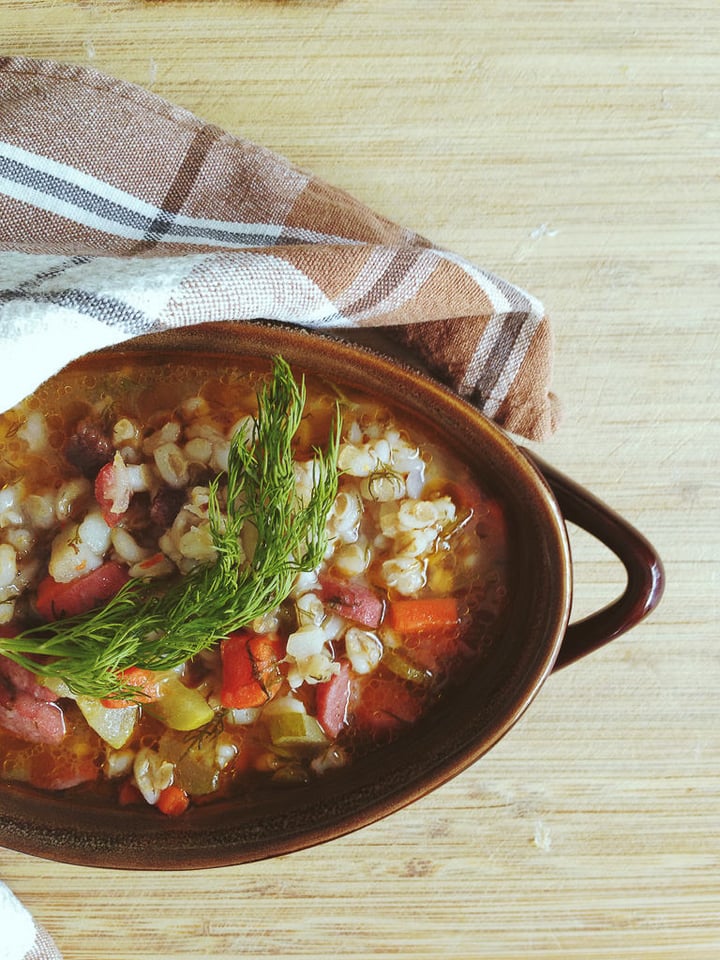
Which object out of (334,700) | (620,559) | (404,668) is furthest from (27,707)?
(620,559)

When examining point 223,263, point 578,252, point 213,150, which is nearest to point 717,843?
point 578,252

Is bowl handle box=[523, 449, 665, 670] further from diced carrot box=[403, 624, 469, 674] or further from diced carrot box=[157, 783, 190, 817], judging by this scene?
diced carrot box=[157, 783, 190, 817]

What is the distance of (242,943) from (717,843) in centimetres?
96

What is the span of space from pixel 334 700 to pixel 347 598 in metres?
0.18

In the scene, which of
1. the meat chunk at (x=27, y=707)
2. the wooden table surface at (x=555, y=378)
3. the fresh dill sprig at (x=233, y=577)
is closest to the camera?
the fresh dill sprig at (x=233, y=577)

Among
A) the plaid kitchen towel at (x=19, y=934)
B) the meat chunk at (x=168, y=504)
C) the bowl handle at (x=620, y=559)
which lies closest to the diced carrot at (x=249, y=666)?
the meat chunk at (x=168, y=504)

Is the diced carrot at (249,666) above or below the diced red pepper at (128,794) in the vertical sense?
above

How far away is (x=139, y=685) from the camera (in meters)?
1.40

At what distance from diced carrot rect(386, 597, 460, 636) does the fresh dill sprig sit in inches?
7.3

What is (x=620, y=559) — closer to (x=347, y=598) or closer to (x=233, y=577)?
(x=347, y=598)

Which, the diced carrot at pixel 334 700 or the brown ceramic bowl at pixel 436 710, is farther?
the diced carrot at pixel 334 700

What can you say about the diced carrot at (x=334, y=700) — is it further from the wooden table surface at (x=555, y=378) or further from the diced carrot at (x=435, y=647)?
the wooden table surface at (x=555, y=378)

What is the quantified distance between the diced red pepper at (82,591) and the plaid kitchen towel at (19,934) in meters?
0.62

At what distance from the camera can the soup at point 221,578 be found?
52.2 inches
